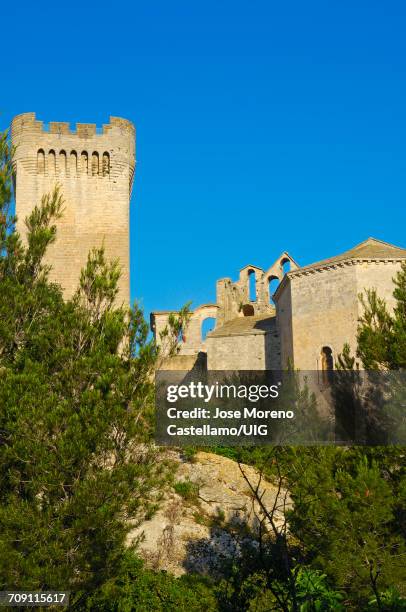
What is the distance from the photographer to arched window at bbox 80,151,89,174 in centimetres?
2920

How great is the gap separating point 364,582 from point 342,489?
162cm

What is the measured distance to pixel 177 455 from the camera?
22.1 metres

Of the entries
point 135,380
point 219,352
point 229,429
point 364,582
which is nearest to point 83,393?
point 135,380

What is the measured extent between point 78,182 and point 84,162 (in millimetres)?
960

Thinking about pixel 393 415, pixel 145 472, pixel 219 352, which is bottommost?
pixel 145 472

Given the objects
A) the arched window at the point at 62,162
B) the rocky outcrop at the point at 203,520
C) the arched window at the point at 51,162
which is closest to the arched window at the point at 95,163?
the arched window at the point at 62,162

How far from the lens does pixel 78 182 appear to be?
29031mm

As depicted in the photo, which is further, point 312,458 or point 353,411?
point 353,411

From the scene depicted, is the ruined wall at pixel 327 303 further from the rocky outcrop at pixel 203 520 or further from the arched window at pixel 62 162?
the arched window at pixel 62 162

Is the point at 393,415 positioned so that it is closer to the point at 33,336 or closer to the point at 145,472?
the point at 145,472

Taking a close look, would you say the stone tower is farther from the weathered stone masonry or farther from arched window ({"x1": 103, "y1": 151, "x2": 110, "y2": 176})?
the weathered stone masonry

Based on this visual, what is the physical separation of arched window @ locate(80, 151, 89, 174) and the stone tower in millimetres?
13

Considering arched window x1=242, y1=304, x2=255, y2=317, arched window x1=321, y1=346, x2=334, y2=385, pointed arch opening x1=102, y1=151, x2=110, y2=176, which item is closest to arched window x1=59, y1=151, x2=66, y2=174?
pointed arch opening x1=102, y1=151, x2=110, y2=176

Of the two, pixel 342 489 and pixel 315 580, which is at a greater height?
pixel 342 489
